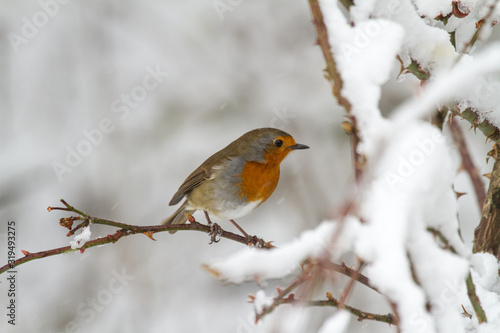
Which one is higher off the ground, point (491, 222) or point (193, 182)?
point (193, 182)

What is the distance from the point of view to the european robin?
10.8 feet

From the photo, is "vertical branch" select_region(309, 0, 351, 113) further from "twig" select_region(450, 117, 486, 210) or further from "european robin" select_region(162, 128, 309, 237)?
"european robin" select_region(162, 128, 309, 237)

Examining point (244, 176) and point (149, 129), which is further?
point (149, 129)

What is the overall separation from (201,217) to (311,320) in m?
1.29

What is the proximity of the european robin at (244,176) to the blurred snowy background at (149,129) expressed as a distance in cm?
147

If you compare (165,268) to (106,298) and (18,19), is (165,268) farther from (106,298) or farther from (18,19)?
(18,19)

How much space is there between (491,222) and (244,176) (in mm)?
1824

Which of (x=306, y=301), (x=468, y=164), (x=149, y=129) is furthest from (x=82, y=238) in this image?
(x=149, y=129)

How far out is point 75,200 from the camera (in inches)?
197

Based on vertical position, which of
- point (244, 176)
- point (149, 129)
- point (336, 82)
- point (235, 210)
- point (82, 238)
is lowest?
point (82, 238)

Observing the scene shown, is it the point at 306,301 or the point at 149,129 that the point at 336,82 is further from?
the point at 149,129

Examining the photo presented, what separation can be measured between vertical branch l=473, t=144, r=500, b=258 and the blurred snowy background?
9.71 ft

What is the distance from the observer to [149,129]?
560 cm

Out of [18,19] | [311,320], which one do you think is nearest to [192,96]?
[18,19]
